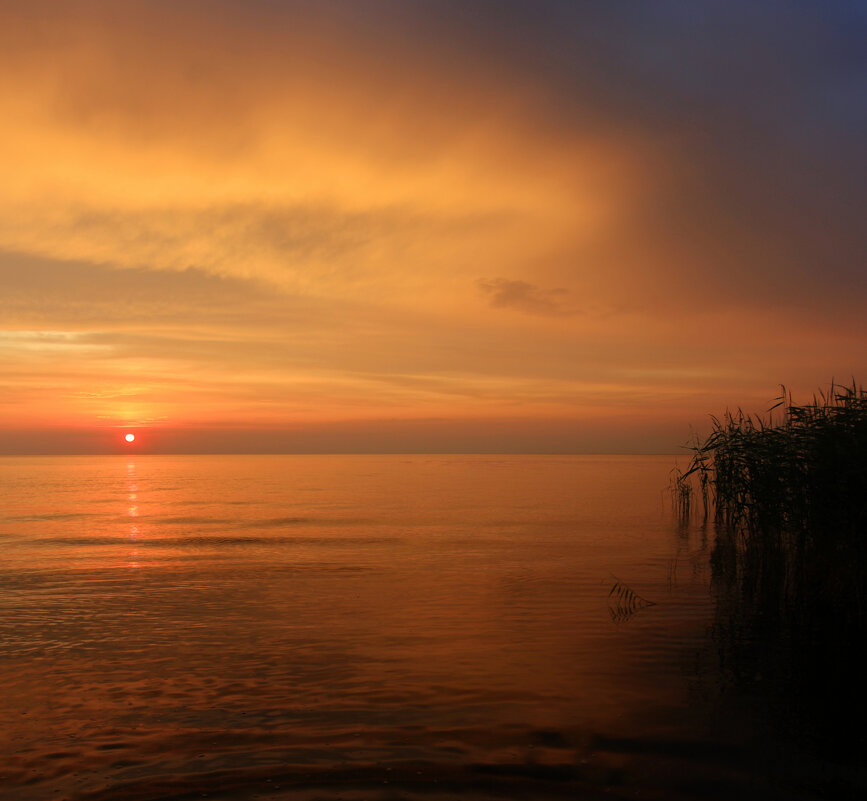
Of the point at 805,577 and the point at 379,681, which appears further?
the point at 805,577

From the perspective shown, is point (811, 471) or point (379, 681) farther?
point (811, 471)

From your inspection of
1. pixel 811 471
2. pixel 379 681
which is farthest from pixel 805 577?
pixel 379 681

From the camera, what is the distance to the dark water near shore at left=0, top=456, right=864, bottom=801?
851cm

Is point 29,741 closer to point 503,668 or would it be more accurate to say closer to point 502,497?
point 503,668

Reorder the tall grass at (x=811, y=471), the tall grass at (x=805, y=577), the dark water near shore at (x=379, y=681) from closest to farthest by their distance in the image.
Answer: the dark water near shore at (x=379, y=681) < the tall grass at (x=805, y=577) < the tall grass at (x=811, y=471)

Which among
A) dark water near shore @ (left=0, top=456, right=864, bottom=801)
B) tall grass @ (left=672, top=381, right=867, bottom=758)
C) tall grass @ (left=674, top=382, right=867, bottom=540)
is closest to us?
dark water near shore @ (left=0, top=456, right=864, bottom=801)

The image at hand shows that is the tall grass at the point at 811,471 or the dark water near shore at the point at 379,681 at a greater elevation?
the tall grass at the point at 811,471

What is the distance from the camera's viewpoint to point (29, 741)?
9.48 meters

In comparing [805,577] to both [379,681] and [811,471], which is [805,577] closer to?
[811,471]

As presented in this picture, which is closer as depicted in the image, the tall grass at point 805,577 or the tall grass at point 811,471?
the tall grass at point 805,577

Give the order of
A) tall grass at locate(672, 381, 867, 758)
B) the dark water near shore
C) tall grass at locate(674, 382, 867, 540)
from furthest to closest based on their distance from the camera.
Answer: tall grass at locate(674, 382, 867, 540)
tall grass at locate(672, 381, 867, 758)
the dark water near shore

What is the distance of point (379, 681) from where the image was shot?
12.0m

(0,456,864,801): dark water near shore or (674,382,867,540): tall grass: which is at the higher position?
(674,382,867,540): tall grass

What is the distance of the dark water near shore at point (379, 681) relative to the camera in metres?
8.51
